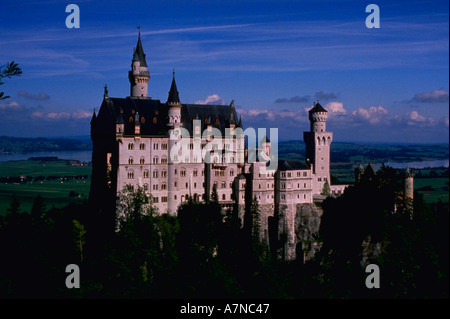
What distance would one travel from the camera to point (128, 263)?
214 feet

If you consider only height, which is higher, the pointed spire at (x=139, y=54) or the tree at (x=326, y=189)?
the pointed spire at (x=139, y=54)

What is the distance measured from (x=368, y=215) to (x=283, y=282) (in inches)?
779

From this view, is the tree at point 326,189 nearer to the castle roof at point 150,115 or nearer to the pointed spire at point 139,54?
the castle roof at point 150,115

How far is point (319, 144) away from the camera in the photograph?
85.0 metres

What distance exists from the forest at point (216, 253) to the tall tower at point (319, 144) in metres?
6.13

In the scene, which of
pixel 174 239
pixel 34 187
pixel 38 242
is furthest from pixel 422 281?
pixel 34 187

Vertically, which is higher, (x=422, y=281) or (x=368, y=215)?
(x=368, y=215)

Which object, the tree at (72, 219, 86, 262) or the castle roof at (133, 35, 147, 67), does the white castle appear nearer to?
the tree at (72, 219, 86, 262)

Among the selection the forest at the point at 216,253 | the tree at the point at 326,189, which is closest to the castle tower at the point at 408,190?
the forest at the point at 216,253

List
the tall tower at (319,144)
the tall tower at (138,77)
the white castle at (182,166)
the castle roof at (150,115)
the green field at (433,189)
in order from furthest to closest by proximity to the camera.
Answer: the green field at (433,189) < the tall tower at (319,144) < the tall tower at (138,77) < the castle roof at (150,115) < the white castle at (182,166)

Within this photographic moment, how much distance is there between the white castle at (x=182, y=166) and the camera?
73.3 m

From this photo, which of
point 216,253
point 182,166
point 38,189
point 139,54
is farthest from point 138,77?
point 38,189
